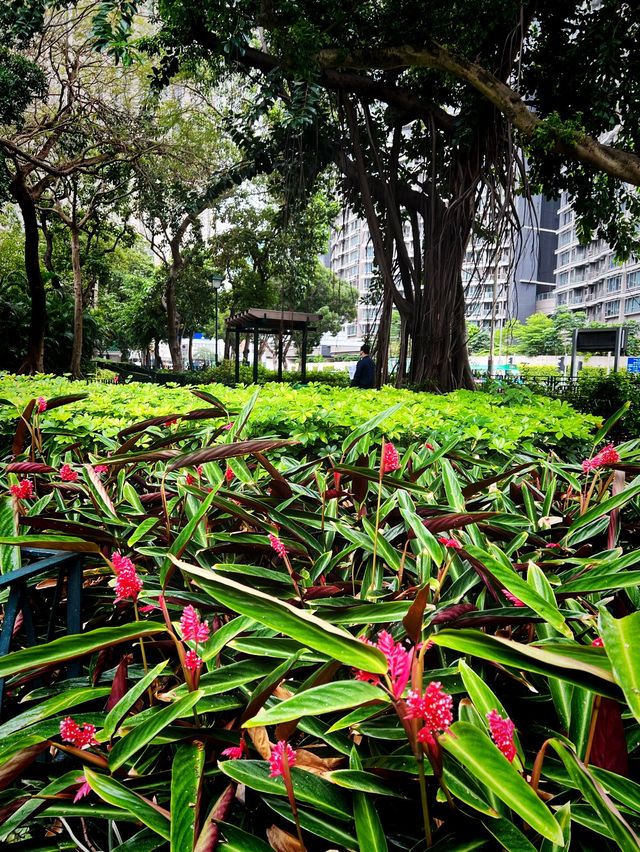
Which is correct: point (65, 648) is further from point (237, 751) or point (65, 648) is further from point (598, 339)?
point (598, 339)

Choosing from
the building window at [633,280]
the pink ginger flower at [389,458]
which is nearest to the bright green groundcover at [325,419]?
the pink ginger flower at [389,458]

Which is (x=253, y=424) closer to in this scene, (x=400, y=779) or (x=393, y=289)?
(x=400, y=779)

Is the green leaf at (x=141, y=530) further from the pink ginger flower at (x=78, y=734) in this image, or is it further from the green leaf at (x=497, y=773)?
the green leaf at (x=497, y=773)

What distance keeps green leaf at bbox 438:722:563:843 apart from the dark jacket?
737cm

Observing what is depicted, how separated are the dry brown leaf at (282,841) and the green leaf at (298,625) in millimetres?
235

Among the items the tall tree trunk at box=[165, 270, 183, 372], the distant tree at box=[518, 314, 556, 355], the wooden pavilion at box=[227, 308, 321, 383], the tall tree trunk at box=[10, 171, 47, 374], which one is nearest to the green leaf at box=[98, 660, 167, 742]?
the wooden pavilion at box=[227, 308, 321, 383]

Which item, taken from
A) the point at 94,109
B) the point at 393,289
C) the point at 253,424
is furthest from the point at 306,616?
the point at 94,109

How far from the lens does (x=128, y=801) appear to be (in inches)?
19.1

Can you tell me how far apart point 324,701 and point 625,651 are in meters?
0.22

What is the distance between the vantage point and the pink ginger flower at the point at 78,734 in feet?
1.73

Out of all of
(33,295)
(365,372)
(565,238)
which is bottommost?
(365,372)

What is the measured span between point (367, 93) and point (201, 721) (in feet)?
25.4

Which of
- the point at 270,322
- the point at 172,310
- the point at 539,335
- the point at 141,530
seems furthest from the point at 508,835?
the point at 539,335

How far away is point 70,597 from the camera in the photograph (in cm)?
72
